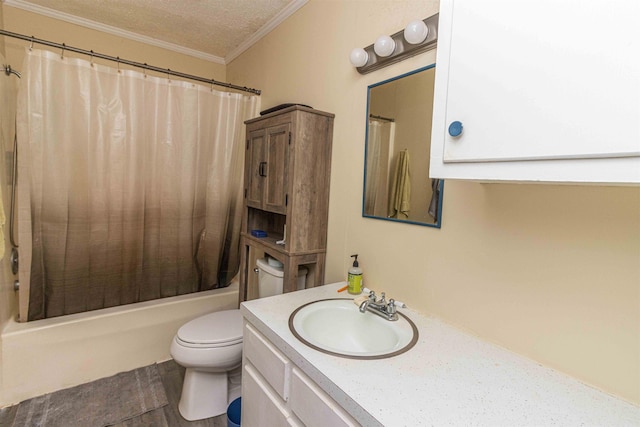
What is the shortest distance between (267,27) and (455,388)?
2.28 metres

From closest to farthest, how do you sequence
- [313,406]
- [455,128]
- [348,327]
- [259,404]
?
[455,128], [313,406], [259,404], [348,327]

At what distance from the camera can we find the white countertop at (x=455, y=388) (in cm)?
65

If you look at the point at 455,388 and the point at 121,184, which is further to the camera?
the point at 121,184

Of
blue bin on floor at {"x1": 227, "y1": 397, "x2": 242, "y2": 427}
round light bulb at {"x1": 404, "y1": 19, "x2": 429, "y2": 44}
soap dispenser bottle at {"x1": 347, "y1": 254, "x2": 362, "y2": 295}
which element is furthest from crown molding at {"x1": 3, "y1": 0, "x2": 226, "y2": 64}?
blue bin on floor at {"x1": 227, "y1": 397, "x2": 242, "y2": 427}

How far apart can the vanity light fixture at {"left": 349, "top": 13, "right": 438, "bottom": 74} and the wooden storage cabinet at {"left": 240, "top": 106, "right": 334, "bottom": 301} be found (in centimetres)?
31

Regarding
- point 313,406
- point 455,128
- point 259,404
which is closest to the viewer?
point 455,128

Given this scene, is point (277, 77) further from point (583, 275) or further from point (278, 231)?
point (583, 275)

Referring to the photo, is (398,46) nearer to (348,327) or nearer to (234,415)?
(348,327)

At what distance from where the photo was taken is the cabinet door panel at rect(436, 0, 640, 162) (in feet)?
1.62

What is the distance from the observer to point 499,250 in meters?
0.94

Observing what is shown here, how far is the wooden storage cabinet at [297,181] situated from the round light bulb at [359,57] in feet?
0.94

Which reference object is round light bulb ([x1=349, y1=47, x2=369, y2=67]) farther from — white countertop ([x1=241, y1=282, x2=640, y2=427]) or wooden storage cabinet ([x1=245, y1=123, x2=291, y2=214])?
white countertop ([x1=241, y1=282, x2=640, y2=427])

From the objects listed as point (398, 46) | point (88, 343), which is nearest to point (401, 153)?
point (398, 46)

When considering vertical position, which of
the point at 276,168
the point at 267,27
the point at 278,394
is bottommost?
the point at 278,394
